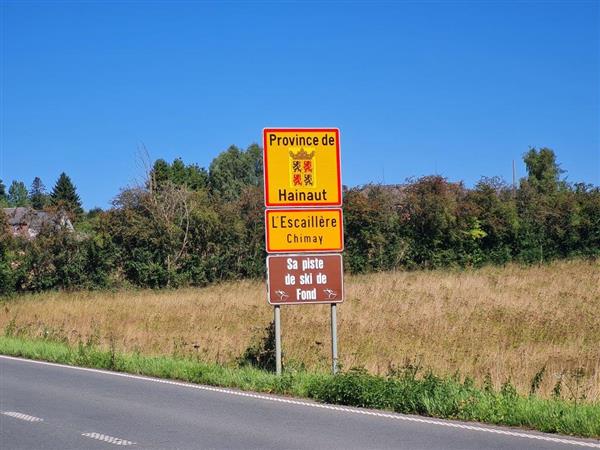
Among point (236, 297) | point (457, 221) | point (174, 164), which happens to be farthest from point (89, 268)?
point (174, 164)

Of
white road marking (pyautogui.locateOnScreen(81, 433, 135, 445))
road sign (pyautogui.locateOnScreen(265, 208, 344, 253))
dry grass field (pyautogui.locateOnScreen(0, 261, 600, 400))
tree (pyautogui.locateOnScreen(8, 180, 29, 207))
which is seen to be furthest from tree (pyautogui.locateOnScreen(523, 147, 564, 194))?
tree (pyautogui.locateOnScreen(8, 180, 29, 207))

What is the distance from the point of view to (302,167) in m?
14.6

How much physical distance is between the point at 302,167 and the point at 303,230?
1169 mm

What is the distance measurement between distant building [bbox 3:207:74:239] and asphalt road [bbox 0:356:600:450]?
952 inches

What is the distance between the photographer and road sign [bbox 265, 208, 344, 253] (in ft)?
47.6

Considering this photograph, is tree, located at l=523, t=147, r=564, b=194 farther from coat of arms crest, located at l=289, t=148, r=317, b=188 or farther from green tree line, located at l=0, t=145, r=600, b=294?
coat of arms crest, located at l=289, t=148, r=317, b=188

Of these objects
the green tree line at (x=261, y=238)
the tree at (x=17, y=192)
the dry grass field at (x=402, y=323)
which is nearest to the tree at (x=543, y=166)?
the green tree line at (x=261, y=238)

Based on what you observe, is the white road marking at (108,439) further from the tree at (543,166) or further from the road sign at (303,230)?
the tree at (543,166)

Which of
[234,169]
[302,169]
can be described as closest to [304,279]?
[302,169]

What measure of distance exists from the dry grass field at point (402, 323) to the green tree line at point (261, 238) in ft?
18.0

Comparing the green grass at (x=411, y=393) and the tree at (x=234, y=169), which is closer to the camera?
the green grass at (x=411, y=393)

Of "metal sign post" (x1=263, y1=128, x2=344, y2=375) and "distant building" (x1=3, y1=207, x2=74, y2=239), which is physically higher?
"distant building" (x1=3, y1=207, x2=74, y2=239)

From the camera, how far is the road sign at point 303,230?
14.5m

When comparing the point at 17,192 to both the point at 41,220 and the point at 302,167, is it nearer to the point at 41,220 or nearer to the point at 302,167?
the point at 41,220
